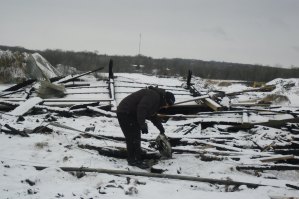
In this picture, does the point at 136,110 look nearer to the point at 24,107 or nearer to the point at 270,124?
the point at 270,124

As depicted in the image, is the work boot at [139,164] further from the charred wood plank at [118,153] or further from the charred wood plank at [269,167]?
the charred wood plank at [269,167]

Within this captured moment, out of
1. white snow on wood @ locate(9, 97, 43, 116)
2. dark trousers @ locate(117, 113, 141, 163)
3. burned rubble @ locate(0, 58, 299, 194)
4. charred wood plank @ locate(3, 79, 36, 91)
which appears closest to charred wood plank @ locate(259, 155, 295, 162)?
burned rubble @ locate(0, 58, 299, 194)

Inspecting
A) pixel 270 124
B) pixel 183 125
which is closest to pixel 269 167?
pixel 270 124

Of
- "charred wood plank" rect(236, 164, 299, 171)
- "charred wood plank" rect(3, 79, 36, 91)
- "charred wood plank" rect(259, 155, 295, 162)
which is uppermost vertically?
"charred wood plank" rect(3, 79, 36, 91)

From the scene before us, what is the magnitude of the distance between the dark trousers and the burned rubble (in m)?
0.33

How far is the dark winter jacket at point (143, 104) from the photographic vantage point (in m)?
5.61

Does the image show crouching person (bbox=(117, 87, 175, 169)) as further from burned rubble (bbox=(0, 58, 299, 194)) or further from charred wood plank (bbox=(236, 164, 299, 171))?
charred wood plank (bbox=(236, 164, 299, 171))

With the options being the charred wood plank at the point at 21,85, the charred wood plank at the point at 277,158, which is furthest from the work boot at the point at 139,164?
the charred wood plank at the point at 21,85

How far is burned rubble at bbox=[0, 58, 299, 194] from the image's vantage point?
6.38m

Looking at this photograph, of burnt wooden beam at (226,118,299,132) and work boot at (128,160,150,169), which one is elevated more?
burnt wooden beam at (226,118,299,132)

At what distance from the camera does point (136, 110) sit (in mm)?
5910

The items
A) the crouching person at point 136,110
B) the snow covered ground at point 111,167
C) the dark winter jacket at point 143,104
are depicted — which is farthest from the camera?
the crouching person at point 136,110

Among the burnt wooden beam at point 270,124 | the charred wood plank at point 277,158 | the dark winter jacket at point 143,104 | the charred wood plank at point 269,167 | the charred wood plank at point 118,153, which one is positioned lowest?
the charred wood plank at point 118,153

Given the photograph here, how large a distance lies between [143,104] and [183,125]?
416 cm
